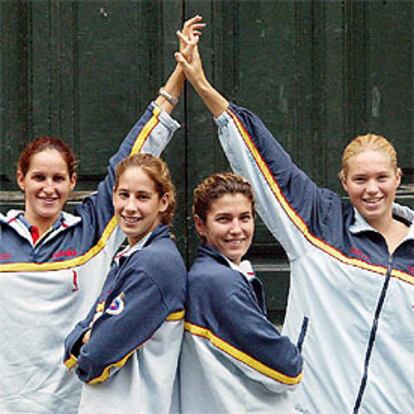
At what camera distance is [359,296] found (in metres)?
2.78

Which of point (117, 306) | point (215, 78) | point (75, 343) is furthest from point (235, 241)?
point (215, 78)

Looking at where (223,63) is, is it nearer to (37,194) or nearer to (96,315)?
(37,194)

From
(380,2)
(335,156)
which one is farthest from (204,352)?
(380,2)

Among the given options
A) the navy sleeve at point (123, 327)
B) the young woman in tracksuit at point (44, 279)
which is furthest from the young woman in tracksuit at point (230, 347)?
the young woman in tracksuit at point (44, 279)

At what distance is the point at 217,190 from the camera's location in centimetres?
259

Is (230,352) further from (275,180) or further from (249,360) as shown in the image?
(275,180)

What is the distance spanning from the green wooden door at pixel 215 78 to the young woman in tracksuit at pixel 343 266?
1.88 ft

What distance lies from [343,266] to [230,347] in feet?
1.78

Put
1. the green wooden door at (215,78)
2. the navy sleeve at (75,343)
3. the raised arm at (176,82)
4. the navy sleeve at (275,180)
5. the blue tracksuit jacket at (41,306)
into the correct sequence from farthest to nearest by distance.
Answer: the green wooden door at (215,78)
the raised arm at (176,82)
the navy sleeve at (275,180)
the blue tracksuit jacket at (41,306)
the navy sleeve at (75,343)

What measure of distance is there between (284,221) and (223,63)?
85 centimetres

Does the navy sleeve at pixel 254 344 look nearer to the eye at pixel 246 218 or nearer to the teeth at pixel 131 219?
the eye at pixel 246 218

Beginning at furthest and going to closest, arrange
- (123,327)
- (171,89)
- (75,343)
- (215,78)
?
(215,78), (171,89), (75,343), (123,327)

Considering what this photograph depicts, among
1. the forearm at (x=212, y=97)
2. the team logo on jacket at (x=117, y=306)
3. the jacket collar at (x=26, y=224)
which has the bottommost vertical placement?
the team logo on jacket at (x=117, y=306)

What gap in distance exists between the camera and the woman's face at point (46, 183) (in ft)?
9.09
